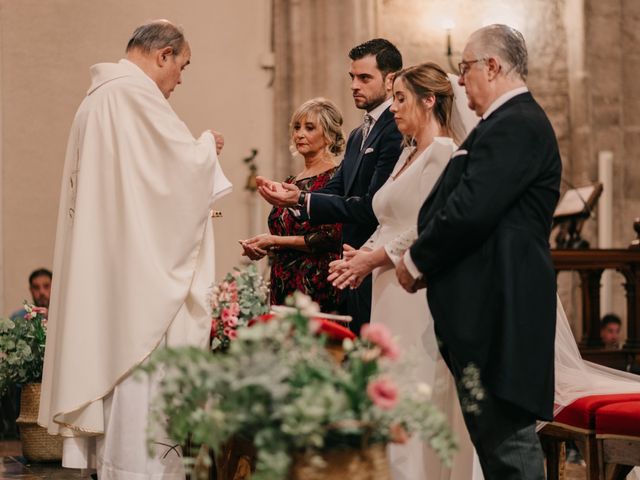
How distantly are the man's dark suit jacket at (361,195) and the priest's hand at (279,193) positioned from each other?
0.37 feet

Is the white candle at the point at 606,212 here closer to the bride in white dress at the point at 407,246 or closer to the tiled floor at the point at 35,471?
the tiled floor at the point at 35,471

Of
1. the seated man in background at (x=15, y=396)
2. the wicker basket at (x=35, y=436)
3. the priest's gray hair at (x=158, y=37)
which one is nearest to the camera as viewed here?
the priest's gray hair at (x=158, y=37)

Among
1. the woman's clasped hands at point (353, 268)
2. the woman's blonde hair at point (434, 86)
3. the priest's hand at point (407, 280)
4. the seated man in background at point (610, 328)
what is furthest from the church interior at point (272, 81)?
the priest's hand at point (407, 280)

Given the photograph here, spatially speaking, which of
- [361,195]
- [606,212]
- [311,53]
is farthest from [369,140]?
[606,212]

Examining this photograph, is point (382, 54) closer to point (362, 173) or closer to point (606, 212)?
point (362, 173)

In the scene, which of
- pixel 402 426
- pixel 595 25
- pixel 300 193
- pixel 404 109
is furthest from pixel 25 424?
pixel 595 25

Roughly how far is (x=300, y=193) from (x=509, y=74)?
1.58 m

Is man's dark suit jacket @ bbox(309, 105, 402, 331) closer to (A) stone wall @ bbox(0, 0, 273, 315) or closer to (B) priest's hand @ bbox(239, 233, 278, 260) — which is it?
(B) priest's hand @ bbox(239, 233, 278, 260)

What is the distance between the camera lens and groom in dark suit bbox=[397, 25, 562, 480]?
331cm

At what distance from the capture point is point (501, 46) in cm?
351

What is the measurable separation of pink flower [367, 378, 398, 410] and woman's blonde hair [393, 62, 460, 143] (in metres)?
2.01

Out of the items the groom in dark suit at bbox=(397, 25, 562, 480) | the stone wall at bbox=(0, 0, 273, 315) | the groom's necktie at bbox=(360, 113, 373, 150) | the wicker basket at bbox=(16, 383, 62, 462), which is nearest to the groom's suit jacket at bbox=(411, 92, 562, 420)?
the groom in dark suit at bbox=(397, 25, 562, 480)

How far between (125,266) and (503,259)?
181cm

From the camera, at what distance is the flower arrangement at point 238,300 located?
4.01 meters
